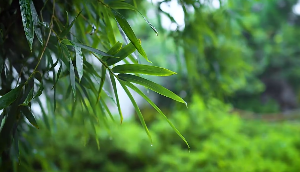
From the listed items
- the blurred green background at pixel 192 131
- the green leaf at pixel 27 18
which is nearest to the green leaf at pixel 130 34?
the green leaf at pixel 27 18

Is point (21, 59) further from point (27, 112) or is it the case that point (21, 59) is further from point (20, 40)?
point (27, 112)

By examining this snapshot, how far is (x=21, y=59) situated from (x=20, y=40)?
0.17 feet

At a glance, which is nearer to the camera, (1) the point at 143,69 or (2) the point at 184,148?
(1) the point at 143,69

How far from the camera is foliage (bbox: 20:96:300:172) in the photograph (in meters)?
1.57

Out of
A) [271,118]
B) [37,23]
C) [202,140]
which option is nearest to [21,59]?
[37,23]

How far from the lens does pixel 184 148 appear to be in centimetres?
195

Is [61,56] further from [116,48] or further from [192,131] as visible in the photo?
[192,131]

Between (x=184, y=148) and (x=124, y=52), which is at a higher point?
(x=124, y=52)

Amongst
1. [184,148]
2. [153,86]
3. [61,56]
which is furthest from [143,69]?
[184,148]

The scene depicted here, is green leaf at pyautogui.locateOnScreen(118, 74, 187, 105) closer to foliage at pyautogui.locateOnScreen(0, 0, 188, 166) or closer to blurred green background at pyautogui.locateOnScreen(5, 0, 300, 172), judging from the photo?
foliage at pyautogui.locateOnScreen(0, 0, 188, 166)

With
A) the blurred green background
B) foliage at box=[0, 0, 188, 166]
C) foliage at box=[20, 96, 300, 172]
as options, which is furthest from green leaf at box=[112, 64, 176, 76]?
foliage at box=[20, 96, 300, 172]

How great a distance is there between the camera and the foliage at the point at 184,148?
1569 millimetres

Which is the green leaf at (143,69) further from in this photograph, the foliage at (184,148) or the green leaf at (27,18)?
the foliage at (184,148)

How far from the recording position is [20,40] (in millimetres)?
708
